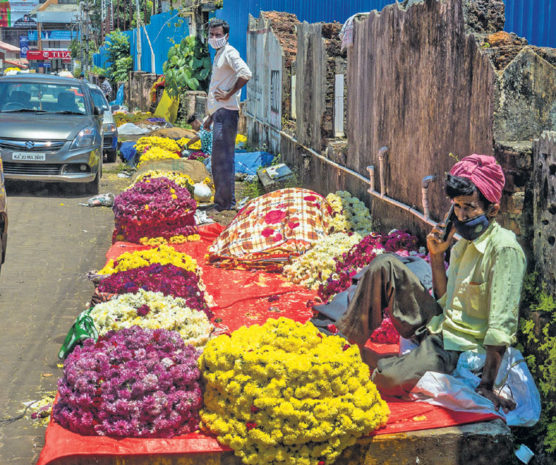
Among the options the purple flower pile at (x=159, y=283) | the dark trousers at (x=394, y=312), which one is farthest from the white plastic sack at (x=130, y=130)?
the dark trousers at (x=394, y=312)

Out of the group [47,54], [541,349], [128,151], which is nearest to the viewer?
[541,349]

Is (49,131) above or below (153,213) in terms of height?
above

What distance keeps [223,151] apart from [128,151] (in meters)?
5.99

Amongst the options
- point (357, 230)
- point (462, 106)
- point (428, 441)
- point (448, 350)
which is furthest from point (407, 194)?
point (428, 441)

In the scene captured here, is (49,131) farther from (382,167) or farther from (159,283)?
(159,283)

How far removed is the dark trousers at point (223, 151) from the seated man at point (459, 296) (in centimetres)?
608

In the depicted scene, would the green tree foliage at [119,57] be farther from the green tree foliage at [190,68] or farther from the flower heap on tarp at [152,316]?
the flower heap on tarp at [152,316]

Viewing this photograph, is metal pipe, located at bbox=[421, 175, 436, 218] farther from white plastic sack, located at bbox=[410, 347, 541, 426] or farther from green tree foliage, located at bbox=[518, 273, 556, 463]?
white plastic sack, located at bbox=[410, 347, 541, 426]

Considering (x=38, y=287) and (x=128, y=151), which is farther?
(x=128, y=151)

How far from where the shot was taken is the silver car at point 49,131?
11906mm

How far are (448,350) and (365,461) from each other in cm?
78

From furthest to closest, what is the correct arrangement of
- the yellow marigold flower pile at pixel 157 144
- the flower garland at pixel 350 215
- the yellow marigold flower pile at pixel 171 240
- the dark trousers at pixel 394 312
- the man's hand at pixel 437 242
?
the yellow marigold flower pile at pixel 157 144 → the yellow marigold flower pile at pixel 171 240 → the flower garland at pixel 350 215 → the man's hand at pixel 437 242 → the dark trousers at pixel 394 312

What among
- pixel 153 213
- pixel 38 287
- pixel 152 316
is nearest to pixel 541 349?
pixel 152 316

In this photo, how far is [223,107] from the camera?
34.2 feet
